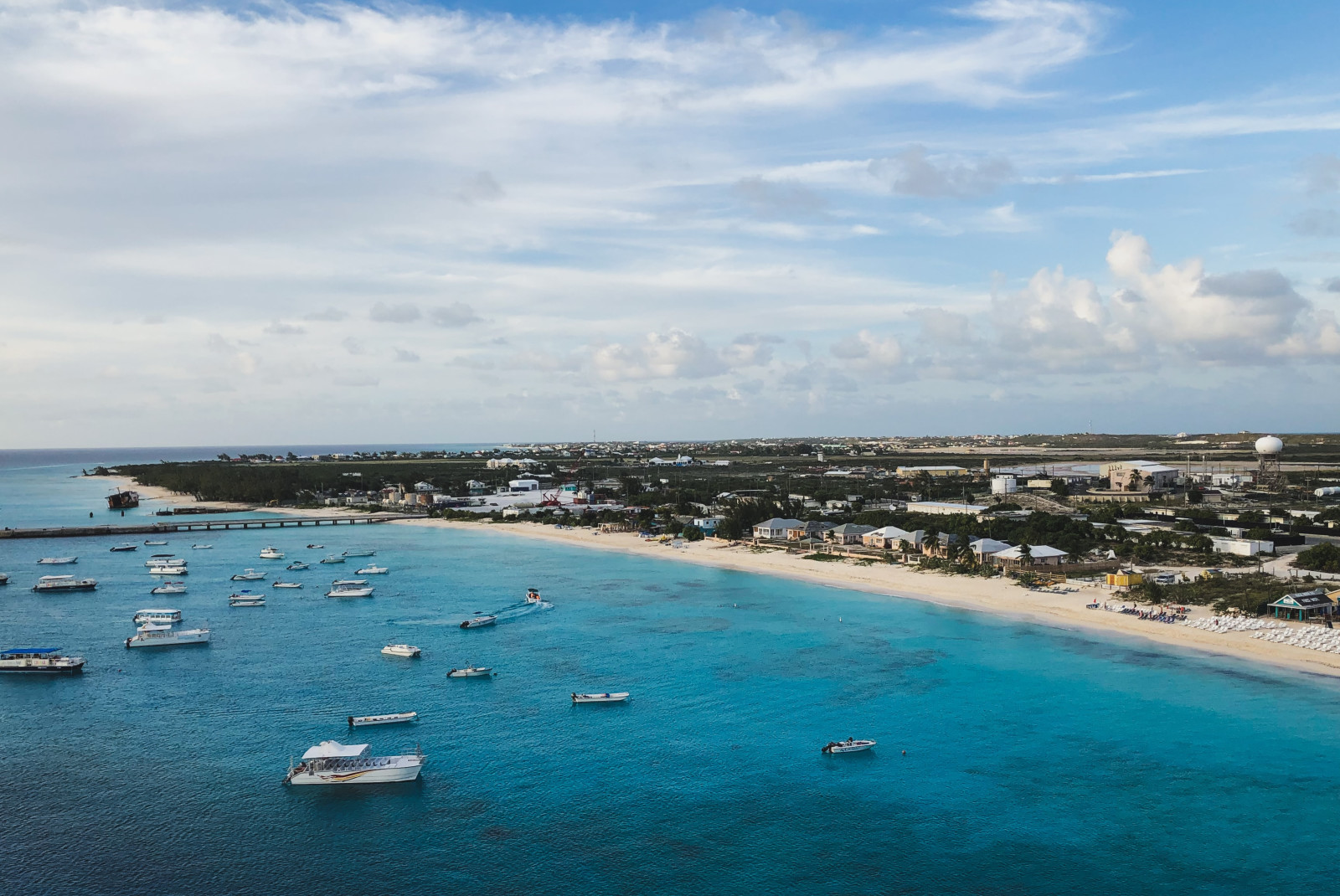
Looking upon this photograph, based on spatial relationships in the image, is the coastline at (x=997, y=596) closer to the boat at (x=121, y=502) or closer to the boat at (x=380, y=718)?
the boat at (x=380, y=718)

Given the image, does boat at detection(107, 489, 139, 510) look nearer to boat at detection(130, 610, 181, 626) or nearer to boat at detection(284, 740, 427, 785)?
boat at detection(130, 610, 181, 626)

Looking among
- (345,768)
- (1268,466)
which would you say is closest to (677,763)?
(345,768)

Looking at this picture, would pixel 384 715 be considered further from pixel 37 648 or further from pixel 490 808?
pixel 37 648

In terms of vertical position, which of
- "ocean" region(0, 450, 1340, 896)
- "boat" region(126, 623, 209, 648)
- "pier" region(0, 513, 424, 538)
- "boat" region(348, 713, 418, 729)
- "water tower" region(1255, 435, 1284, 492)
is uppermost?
"water tower" region(1255, 435, 1284, 492)

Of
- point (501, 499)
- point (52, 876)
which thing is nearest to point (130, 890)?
point (52, 876)

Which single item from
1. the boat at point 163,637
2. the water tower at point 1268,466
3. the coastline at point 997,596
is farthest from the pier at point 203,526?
the water tower at point 1268,466

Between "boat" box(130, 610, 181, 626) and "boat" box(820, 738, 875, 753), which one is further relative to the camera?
"boat" box(130, 610, 181, 626)

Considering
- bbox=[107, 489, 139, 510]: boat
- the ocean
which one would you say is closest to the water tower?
the ocean
